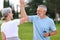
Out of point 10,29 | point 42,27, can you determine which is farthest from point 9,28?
point 42,27

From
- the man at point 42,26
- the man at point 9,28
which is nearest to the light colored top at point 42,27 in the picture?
the man at point 42,26

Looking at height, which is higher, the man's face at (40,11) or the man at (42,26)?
the man's face at (40,11)

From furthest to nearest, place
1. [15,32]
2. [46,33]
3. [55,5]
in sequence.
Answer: [55,5], [46,33], [15,32]

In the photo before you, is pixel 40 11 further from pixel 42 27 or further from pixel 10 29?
pixel 10 29

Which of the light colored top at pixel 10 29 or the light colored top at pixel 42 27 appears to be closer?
the light colored top at pixel 10 29

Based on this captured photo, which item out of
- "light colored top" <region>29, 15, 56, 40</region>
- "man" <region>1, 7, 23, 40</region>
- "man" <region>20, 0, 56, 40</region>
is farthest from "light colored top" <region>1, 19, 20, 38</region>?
"light colored top" <region>29, 15, 56, 40</region>

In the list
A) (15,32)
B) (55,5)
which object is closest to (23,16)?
(15,32)

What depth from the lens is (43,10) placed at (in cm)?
696

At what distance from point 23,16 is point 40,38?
2.24 feet

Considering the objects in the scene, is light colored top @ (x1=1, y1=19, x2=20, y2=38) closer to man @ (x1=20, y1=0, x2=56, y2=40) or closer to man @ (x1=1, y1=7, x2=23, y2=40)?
man @ (x1=1, y1=7, x2=23, y2=40)

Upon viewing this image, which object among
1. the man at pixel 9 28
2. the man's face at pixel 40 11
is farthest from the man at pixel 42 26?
the man at pixel 9 28

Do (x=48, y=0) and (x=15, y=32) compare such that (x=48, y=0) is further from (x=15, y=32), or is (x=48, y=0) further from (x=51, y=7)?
(x=15, y=32)

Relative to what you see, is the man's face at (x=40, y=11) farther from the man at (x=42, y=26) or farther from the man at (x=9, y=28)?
the man at (x=9, y=28)

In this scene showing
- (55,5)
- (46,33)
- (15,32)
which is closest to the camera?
(15,32)
